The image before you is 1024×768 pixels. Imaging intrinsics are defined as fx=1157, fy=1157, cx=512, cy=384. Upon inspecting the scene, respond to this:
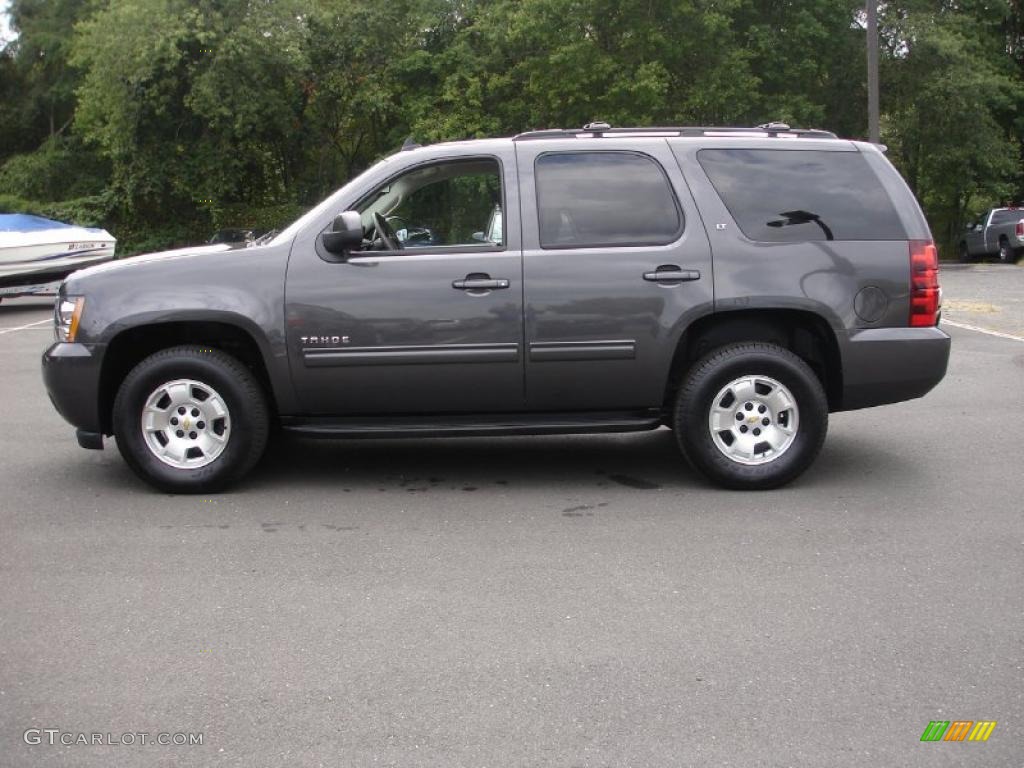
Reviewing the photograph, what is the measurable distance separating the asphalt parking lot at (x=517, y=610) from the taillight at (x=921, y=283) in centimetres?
94

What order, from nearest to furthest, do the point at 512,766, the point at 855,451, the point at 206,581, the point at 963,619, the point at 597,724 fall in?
the point at 512,766 < the point at 597,724 < the point at 963,619 < the point at 206,581 < the point at 855,451

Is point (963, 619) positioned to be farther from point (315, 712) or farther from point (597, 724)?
point (315, 712)

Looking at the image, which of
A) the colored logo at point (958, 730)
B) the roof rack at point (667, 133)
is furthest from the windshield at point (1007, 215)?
the colored logo at point (958, 730)

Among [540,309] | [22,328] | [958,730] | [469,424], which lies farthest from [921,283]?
[22,328]

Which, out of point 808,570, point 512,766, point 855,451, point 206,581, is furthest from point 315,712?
point 855,451

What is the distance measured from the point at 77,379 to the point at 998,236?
28029mm

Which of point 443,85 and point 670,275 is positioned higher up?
point 443,85

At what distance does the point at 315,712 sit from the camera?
3578 mm

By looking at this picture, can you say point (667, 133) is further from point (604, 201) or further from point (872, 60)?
point (872, 60)

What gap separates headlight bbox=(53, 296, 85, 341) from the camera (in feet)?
20.3

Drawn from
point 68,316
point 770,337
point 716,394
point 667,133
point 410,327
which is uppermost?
point 667,133

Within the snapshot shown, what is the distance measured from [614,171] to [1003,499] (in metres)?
2.69

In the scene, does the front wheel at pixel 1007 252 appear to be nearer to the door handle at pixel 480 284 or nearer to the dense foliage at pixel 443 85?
the dense foliage at pixel 443 85

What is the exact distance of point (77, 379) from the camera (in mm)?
6191
